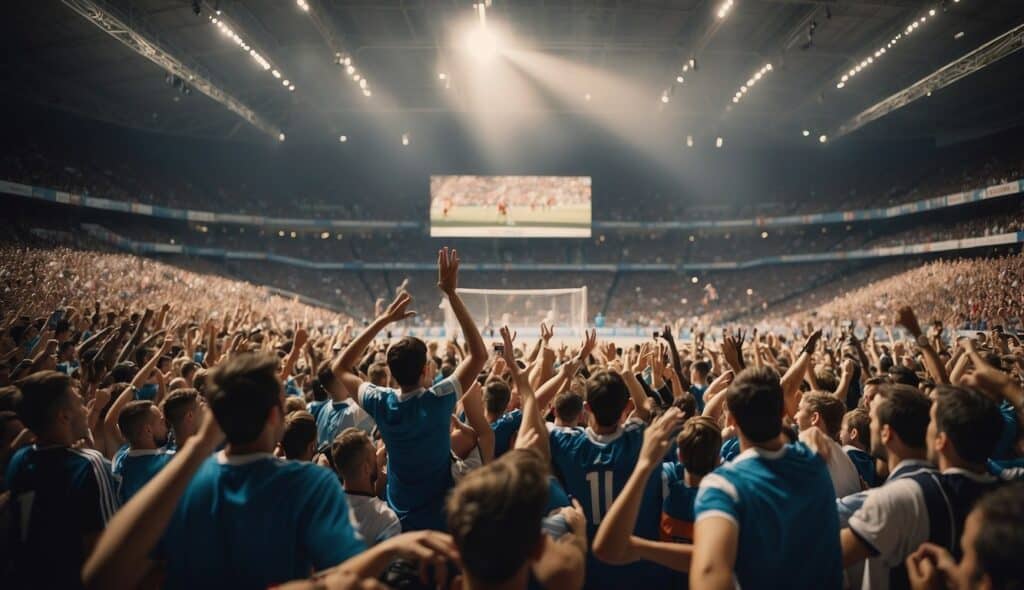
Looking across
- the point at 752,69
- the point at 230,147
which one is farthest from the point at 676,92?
the point at 230,147

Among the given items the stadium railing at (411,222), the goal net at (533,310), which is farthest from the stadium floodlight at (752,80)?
the stadium railing at (411,222)

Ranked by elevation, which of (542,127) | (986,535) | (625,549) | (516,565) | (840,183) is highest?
(542,127)

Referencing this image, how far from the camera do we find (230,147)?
44.6 meters

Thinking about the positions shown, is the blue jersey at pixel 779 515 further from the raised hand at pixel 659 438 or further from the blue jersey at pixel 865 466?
the blue jersey at pixel 865 466

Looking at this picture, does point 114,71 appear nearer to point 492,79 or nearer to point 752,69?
point 492,79

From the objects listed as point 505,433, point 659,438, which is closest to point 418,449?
point 505,433

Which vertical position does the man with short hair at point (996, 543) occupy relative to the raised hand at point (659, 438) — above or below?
below

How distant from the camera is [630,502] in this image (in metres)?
1.98

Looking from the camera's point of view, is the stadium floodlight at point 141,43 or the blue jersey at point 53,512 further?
the stadium floodlight at point 141,43

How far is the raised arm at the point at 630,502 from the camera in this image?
197 centimetres

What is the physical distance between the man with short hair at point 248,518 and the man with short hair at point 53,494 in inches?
38.3

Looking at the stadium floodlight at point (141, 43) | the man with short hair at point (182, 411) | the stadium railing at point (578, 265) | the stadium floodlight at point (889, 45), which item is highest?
the stadium floodlight at point (889, 45)

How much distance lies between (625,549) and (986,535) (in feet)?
3.62

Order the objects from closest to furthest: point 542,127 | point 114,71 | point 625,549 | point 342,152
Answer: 1. point 625,549
2. point 114,71
3. point 542,127
4. point 342,152
